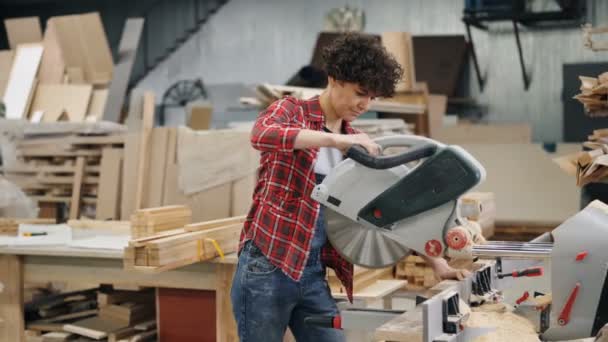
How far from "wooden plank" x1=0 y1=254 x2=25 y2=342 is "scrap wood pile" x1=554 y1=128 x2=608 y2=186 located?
8.57ft

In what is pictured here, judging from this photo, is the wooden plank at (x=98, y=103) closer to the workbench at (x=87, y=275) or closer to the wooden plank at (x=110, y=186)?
the wooden plank at (x=110, y=186)

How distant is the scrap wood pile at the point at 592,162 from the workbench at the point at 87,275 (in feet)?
4.86

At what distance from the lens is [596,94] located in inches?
118

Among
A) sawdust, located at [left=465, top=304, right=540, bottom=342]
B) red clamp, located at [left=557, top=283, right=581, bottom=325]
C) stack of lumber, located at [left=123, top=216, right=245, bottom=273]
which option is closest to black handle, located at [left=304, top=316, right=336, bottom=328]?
sawdust, located at [left=465, top=304, right=540, bottom=342]

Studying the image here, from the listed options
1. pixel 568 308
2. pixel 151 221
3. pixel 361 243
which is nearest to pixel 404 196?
pixel 361 243

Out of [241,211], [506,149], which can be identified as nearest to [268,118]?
[241,211]

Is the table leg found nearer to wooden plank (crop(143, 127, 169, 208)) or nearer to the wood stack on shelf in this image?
the wood stack on shelf

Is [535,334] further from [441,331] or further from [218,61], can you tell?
[218,61]

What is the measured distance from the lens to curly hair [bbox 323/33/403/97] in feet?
6.58

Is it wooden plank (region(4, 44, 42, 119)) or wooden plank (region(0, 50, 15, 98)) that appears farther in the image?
wooden plank (region(0, 50, 15, 98))

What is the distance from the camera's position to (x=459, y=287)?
208 cm

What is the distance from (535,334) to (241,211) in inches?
105

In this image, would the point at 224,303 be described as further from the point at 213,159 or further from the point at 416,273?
the point at 213,159

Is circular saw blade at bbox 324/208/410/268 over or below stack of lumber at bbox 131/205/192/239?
over
